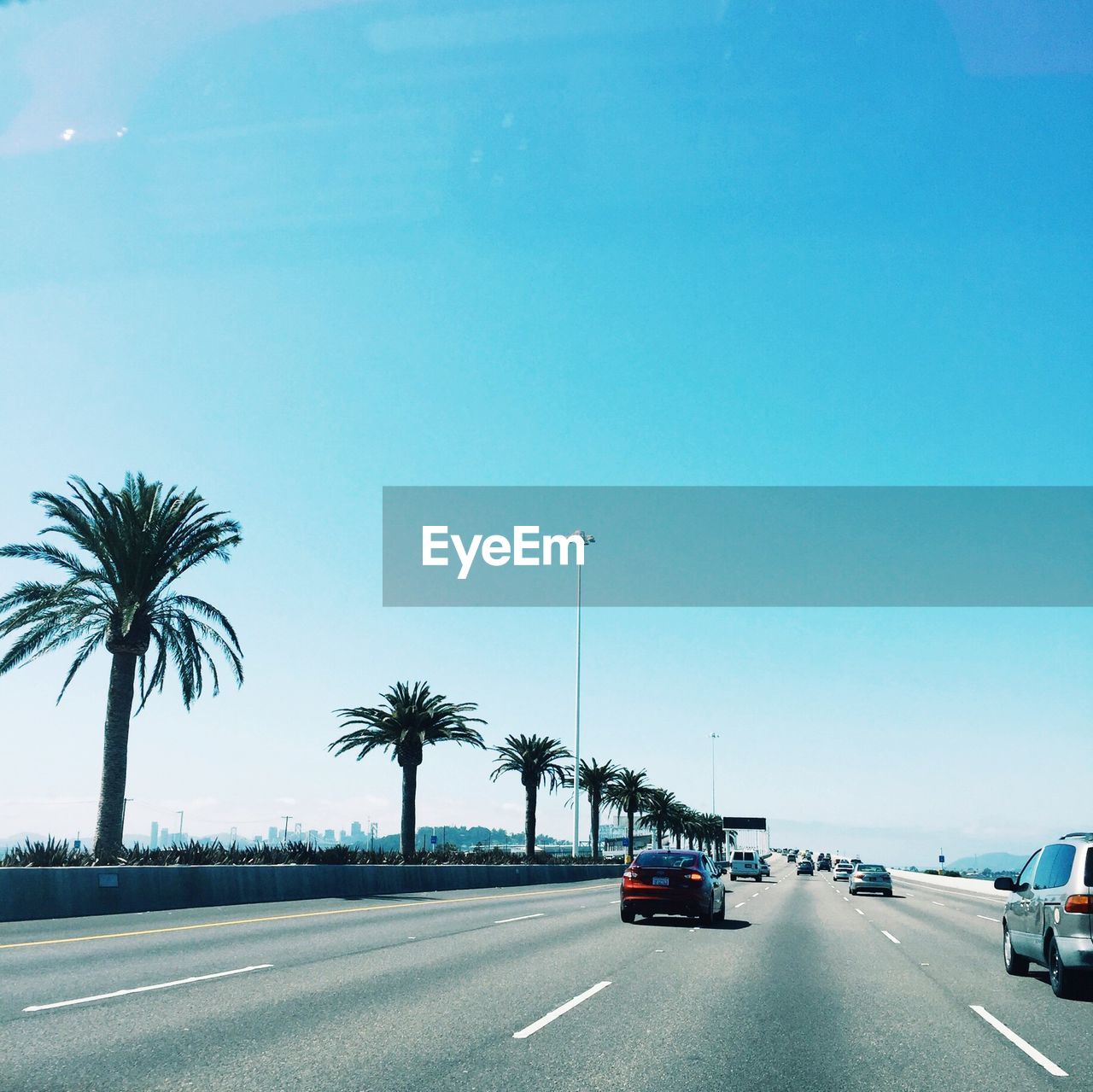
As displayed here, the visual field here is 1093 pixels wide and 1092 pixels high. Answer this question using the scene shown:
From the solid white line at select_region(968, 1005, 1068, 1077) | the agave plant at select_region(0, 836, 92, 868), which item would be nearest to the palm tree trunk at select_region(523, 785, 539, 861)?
the agave plant at select_region(0, 836, 92, 868)

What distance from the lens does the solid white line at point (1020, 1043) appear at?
7628 millimetres

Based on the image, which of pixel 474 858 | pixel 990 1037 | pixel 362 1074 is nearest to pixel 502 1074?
pixel 362 1074

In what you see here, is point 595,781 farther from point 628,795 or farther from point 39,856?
point 39,856

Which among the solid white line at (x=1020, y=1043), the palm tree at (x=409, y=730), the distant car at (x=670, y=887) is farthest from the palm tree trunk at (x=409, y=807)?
the solid white line at (x=1020, y=1043)

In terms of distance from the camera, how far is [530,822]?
60656 millimetres

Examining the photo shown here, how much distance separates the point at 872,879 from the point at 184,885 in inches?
1142

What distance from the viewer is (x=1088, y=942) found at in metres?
10.6

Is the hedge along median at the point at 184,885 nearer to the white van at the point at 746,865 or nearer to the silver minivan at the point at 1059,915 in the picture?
the silver minivan at the point at 1059,915

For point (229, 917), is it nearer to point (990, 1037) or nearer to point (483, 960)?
point (483, 960)

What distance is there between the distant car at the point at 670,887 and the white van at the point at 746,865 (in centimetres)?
4008

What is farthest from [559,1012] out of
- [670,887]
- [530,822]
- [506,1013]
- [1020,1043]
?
[530,822]

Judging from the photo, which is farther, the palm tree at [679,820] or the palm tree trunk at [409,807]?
the palm tree at [679,820]

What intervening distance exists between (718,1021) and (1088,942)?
4.10 meters

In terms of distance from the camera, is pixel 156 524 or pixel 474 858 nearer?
pixel 156 524
